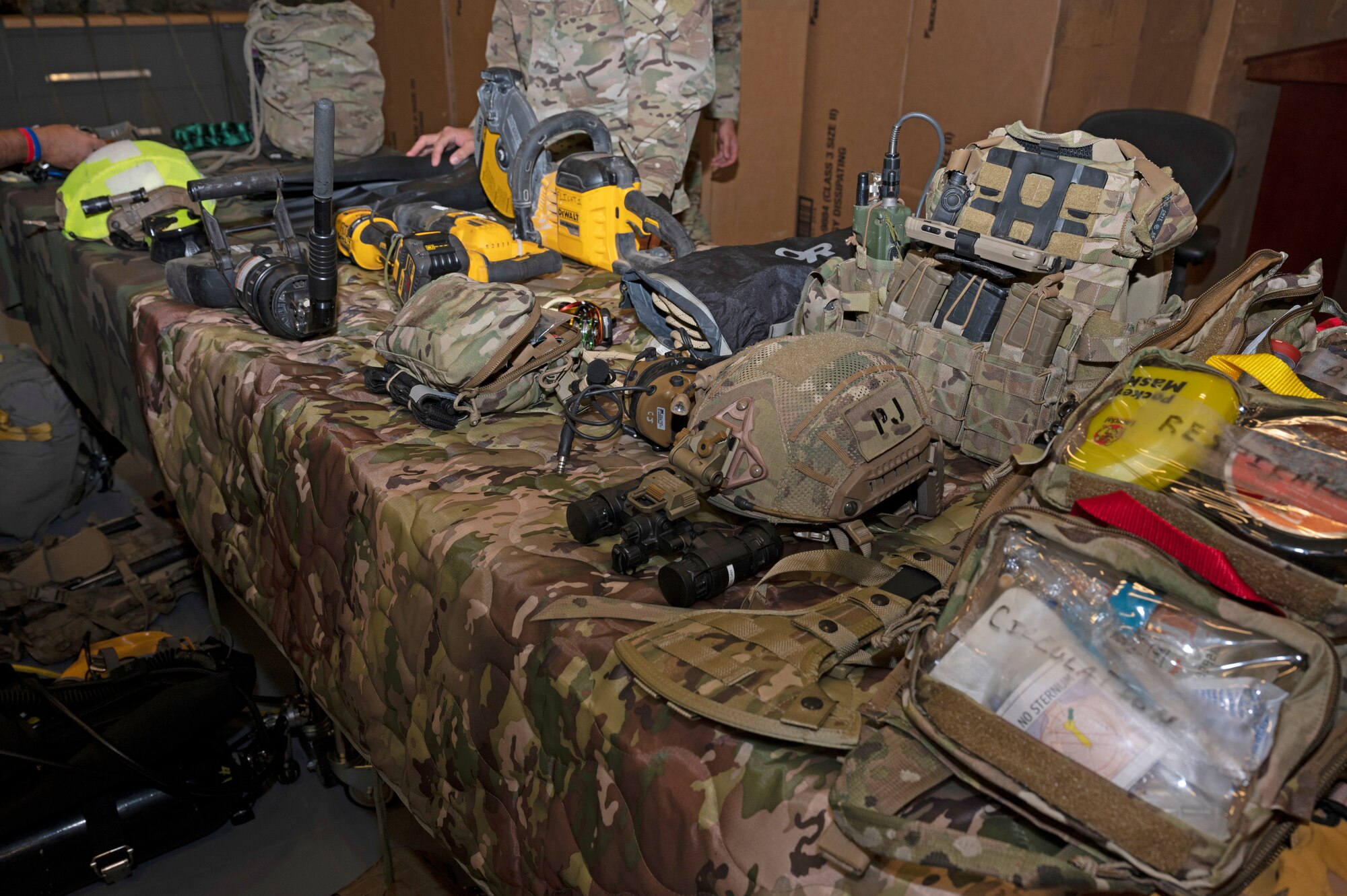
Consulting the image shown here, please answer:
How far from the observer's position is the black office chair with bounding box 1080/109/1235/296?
2385 mm

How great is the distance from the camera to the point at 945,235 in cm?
147

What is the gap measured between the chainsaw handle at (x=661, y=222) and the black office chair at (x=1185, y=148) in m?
1.12

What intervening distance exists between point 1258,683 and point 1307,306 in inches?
34.0

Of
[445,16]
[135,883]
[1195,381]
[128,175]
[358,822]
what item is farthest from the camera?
[445,16]

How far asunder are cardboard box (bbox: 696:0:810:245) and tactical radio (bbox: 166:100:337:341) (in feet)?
5.90

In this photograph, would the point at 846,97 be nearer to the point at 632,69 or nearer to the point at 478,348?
the point at 632,69

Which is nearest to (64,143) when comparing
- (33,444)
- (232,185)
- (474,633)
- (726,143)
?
(33,444)

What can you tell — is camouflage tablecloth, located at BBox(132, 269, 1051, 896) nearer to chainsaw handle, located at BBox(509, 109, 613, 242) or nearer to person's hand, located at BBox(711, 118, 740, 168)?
chainsaw handle, located at BBox(509, 109, 613, 242)

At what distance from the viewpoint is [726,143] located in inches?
129

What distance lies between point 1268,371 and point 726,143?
246 cm

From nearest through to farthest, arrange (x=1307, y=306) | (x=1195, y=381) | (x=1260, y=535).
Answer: (x=1260, y=535), (x=1195, y=381), (x=1307, y=306)

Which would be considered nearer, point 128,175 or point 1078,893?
point 1078,893

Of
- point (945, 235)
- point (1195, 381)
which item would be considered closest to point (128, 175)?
point (945, 235)

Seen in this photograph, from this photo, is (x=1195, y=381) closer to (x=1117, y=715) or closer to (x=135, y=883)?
(x=1117, y=715)
